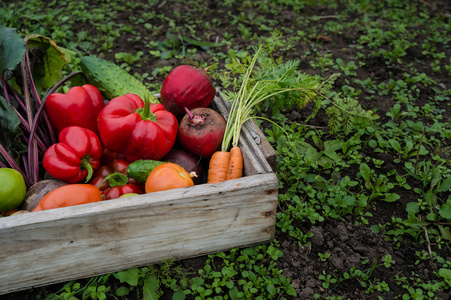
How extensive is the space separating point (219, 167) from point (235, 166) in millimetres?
110

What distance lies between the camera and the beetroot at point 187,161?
2303mm

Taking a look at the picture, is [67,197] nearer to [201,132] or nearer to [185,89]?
[201,132]

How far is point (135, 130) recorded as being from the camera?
85.8 inches

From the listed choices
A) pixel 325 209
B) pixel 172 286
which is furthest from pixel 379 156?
pixel 172 286

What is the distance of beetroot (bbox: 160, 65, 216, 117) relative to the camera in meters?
2.43

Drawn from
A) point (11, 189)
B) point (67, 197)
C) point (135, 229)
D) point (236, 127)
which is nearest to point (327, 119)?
point (236, 127)

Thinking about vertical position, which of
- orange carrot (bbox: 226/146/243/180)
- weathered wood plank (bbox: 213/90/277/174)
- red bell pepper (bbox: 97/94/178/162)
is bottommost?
orange carrot (bbox: 226/146/243/180)

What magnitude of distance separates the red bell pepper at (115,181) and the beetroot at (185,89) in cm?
50

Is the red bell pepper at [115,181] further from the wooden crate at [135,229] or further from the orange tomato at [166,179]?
the wooden crate at [135,229]

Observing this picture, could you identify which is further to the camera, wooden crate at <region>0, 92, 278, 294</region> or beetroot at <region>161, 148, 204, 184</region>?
beetroot at <region>161, 148, 204, 184</region>

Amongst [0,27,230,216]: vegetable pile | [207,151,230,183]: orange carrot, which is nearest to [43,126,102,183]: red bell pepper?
[0,27,230,216]: vegetable pile

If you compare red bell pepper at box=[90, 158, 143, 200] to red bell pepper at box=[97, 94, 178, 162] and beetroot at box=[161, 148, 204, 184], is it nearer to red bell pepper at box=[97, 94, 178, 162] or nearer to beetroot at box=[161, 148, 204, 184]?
red bell pepper at box=[97, 94, 178, 162]

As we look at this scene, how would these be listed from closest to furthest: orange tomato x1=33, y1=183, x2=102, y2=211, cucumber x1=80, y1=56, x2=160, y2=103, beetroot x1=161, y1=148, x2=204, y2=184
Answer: orange tomato x1=33, y1=183, x2=102, y2=211, beetroot x1=161, y1=148, x2=204, y2=184, cucumber x1=80, y1=56, x2=160, y2=103

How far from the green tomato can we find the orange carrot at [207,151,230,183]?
105 cm
